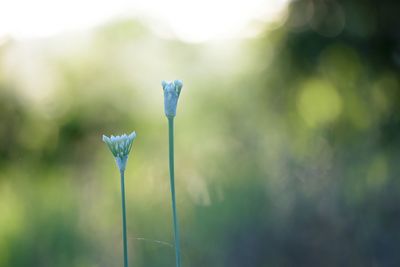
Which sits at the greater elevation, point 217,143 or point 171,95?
point 217,143

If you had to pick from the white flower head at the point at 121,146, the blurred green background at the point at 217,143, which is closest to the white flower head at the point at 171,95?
the white flower head at the point at 121,146

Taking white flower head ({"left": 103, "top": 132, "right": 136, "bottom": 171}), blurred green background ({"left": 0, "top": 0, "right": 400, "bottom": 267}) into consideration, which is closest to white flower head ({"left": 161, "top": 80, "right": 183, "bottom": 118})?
white flower head ({"left": 103, "top": 132, "right": 136, "bottom": 171})

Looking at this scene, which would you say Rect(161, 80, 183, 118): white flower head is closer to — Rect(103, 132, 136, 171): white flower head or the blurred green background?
Rect(103, 132, 136, 171): white flower head

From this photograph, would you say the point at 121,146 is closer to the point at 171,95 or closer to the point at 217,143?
the point at 171,95

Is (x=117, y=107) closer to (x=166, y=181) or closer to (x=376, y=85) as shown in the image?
(x=166, y=181)

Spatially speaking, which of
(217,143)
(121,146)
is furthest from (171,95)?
(217,143)

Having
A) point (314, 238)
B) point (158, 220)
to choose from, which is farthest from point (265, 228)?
point (158, 220)
